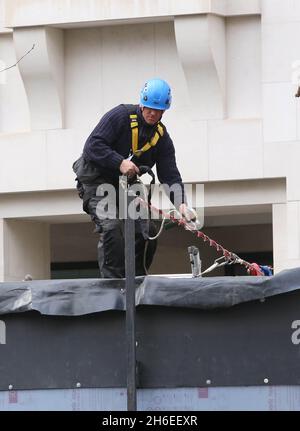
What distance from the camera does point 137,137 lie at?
10.5 metres

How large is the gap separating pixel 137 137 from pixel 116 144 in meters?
0.15

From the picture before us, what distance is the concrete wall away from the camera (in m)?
20.6

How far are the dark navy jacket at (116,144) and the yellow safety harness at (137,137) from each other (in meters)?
0.03

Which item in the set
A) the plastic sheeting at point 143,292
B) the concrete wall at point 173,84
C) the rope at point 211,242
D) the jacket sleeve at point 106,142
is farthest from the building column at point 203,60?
the plastic sheeting at point 143,292

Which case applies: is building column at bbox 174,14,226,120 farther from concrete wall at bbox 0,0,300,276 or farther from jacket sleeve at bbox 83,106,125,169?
jacket sleeve at bbox 83,106,125,169

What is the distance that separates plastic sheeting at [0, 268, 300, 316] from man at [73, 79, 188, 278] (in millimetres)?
872

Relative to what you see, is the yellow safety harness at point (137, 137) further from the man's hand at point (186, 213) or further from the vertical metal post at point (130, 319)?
the vertical metal post at point (130, 319)

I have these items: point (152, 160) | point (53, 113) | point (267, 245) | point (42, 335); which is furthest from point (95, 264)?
point (42, 335)

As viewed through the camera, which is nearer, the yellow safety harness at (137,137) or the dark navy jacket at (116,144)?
the dark navy jacket at (116,144)

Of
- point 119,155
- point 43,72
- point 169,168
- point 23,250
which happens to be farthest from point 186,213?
point 23,250

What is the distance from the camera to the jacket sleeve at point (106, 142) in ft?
33.7

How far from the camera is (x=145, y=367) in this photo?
893 cm

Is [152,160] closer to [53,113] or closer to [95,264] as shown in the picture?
[53,113]

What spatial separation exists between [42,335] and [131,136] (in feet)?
6.10
